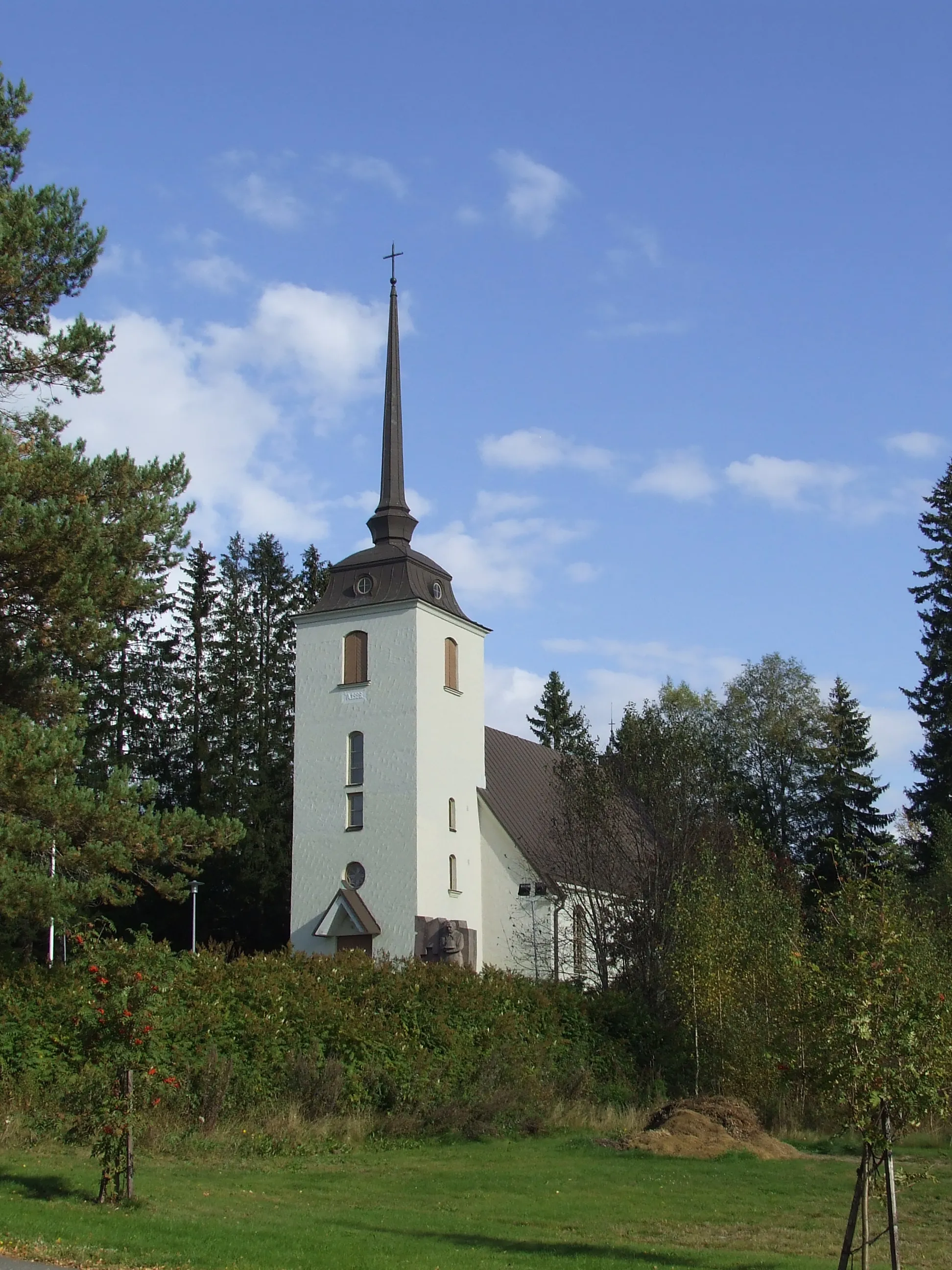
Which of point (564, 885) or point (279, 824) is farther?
point (279, 824)

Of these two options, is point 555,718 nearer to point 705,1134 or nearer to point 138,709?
point 138,709

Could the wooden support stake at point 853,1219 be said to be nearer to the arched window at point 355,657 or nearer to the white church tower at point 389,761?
the white church tower at point 389,761

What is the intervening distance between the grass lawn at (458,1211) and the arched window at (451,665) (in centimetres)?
2042

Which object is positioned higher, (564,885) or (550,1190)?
(564,885)

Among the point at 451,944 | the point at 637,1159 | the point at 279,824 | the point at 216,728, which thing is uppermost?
the point at 216,728

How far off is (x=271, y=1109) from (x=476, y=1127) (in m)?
3.22

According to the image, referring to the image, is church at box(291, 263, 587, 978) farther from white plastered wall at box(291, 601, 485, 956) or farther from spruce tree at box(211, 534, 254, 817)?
spruce tree at box(211, 534, 254, 817)

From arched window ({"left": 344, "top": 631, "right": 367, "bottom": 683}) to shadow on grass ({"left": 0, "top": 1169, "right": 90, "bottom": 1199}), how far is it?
2445 cm

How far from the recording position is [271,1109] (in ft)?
59.9

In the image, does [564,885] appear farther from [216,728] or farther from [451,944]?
[216,728]

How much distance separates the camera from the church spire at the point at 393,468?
39188 millimetres


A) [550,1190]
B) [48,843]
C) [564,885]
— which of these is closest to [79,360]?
[48,843]

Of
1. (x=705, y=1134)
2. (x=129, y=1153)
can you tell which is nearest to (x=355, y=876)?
(x=705, y=1134)

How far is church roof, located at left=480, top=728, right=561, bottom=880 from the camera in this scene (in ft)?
119
